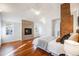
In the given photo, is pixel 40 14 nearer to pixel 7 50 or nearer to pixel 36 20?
pixel 36 20

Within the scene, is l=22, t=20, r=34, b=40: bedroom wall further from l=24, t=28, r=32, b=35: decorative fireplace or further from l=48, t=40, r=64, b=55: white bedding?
l=48, t=40, r=64, b=55: white bedding

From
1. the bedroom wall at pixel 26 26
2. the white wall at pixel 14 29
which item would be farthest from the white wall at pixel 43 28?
the white wall at pixel 14 29

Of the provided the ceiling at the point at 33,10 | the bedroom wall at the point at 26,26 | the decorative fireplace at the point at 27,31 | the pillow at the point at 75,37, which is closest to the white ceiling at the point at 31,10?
the ceiling at the point at 33,10

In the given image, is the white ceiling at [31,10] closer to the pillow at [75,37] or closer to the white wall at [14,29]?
the white wall at [14,29]

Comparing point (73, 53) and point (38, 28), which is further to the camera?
point (38, 28)

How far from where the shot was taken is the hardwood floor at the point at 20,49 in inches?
76.0

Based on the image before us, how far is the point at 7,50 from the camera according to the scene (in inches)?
76.0

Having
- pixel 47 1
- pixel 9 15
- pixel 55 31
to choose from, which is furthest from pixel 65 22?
pixel 9 15

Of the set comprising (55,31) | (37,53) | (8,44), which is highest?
(55,31)

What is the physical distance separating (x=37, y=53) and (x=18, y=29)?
2.03 feet

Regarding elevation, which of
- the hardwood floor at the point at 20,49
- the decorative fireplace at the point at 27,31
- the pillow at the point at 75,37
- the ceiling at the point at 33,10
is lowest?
the hardwood floor at the point at 20,49

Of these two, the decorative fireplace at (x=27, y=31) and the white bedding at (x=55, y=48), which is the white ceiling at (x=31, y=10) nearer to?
the decorative fireplace at (x=27, y=31)

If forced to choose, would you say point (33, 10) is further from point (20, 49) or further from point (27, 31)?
point (20, 49)

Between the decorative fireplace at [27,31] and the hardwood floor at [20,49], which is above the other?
the decorative fireplace at [27,31]
